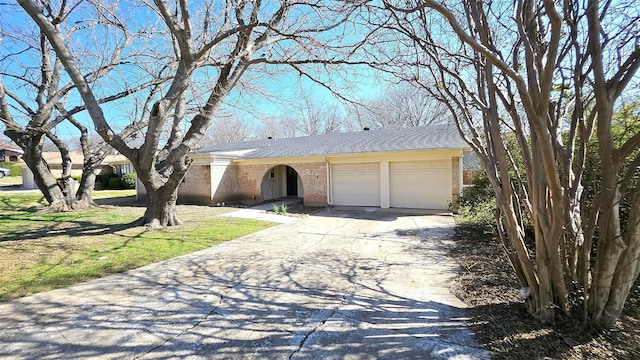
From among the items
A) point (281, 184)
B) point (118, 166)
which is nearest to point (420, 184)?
point (281, 184)

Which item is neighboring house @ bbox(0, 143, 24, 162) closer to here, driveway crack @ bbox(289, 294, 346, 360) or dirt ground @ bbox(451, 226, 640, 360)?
driveway crack @ bbox(289, 294, 346, 360)

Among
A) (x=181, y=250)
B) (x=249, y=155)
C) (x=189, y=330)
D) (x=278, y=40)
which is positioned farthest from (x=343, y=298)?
(x=249, y=155)

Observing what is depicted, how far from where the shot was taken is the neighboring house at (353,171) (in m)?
11.4

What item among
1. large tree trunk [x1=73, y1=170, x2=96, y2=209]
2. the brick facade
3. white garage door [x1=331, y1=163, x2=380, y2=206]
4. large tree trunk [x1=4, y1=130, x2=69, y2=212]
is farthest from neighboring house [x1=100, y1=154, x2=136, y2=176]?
white garage door [x1=331, y1=163, x2=380, y2=206]

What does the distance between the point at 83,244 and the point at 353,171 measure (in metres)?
9.72

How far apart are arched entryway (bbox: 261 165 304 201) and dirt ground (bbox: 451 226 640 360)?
1305 centimetres

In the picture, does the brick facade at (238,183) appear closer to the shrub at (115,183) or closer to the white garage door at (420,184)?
the white garage door at (420,184)

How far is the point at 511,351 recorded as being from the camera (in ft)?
8.35

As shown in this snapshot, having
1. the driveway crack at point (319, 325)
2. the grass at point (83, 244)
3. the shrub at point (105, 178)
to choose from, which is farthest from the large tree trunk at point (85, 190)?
the shrub at point (105, 178)

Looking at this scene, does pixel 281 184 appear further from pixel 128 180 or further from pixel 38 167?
pixel 128 180

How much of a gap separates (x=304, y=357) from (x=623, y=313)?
10.9 ft

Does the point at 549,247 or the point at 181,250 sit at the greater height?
the point at 549,247

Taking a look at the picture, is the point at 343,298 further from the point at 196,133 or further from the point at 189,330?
the point at 196,133

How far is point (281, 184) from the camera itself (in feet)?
58.9
